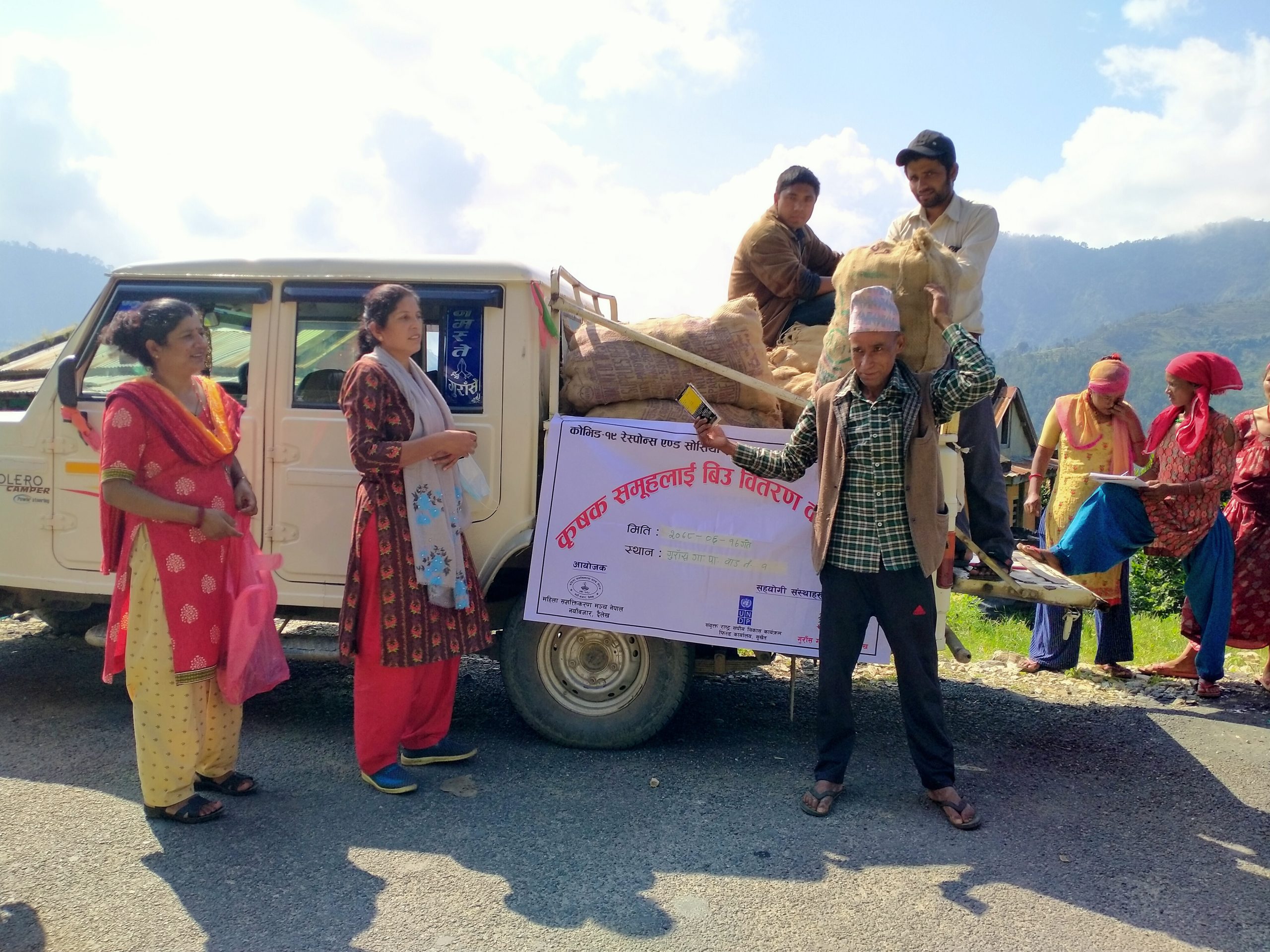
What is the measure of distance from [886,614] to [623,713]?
1.28 m

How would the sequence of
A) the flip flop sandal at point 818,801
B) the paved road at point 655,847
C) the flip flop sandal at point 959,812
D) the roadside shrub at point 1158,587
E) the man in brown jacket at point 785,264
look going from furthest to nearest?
the roadside shrub at point 1158,587, the man in brown jacket at point 785,264, the flip flop sandal at point 818,801, the flip flop sandal at point 959,812, the paved road at point 655,847

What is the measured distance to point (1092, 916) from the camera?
2922mm

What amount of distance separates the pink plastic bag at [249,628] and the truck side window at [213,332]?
99cm

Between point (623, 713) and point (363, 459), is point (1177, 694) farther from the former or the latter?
point (363, 459)

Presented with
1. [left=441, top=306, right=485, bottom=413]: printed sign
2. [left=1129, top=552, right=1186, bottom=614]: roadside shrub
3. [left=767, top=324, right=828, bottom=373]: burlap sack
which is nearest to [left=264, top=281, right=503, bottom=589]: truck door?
[left=441, top=306, right=485, bottom=413]: printed sign

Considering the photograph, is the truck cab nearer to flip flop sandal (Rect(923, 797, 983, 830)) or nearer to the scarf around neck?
the scarf around neck

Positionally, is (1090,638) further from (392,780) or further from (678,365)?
(392,780)

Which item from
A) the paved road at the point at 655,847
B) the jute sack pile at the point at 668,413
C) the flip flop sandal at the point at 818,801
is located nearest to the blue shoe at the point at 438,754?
the paved road at the point at 655,847

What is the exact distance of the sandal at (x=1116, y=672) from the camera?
18.8 ft

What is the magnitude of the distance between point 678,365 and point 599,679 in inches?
56.0

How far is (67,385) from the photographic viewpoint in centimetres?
416

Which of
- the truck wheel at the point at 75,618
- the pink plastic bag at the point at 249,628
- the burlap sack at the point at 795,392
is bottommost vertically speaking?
the truck wheel at the point at 75,618

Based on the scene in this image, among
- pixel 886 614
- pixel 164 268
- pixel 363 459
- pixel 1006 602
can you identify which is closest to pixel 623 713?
pixel 886 614

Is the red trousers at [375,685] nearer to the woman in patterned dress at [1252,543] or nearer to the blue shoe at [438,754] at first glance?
the blue shoe at [438,754]
